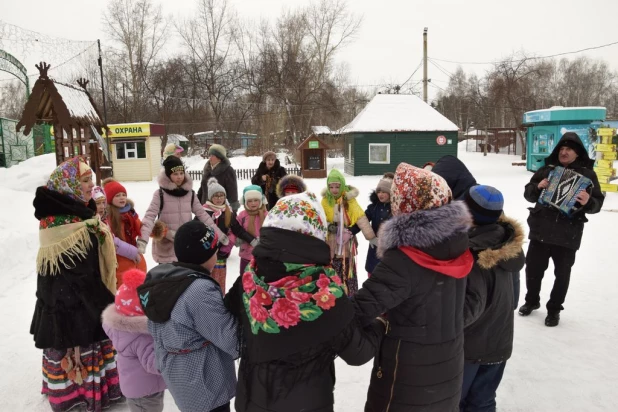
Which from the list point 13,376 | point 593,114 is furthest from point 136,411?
point 593,114

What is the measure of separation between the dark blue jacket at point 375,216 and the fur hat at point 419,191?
2.85 m

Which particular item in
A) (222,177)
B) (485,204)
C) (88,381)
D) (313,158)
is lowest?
(88,381)

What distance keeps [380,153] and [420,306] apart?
21.1m

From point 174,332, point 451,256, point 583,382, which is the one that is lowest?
point 583,382

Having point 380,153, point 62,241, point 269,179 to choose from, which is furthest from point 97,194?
point 380,153

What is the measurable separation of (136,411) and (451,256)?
2.07 metres

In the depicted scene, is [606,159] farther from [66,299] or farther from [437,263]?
[66,299]

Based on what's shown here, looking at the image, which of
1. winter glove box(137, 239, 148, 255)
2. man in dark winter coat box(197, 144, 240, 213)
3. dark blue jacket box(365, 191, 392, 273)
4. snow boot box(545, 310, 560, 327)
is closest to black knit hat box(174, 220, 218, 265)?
winter glove box(137, 239, 148, 255)

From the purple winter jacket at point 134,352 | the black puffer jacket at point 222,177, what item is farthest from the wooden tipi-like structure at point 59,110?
the purple winter jacket at point 134,352

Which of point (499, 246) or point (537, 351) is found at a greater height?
point (499, 246)

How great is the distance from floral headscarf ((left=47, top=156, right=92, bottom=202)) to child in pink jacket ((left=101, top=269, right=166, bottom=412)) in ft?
3.10

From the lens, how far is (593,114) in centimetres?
1917

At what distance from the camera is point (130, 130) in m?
20.5

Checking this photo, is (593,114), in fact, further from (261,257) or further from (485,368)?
(261,257)
